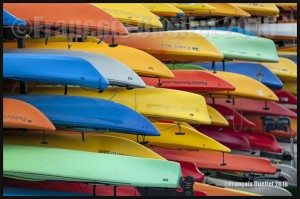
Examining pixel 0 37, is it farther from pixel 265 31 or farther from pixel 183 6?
pixel 265 31

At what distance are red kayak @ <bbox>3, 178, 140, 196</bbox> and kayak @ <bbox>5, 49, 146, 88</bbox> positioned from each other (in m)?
0.95

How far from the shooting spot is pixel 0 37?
25.7ft

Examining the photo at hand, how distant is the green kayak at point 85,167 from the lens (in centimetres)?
766

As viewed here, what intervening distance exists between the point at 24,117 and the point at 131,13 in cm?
253

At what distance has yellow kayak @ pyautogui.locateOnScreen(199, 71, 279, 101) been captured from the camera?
1157 centimetres

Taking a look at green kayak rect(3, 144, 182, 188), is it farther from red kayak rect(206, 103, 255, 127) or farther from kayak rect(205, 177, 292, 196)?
red kayak rect(206, 103, 255, 127)

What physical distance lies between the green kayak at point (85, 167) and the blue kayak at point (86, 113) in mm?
481

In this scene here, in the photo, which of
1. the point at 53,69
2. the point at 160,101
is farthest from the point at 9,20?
the point at 160,101

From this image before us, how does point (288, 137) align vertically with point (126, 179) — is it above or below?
below

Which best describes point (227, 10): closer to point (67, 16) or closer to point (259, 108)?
point (259, 108)

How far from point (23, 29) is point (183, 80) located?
275 centimetres

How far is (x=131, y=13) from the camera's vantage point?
9.78m

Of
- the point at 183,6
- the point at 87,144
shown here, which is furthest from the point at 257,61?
the point at 87,144

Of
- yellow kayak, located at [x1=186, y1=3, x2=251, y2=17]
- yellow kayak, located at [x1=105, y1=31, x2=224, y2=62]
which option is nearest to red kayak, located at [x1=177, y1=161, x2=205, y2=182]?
yellow kayak, located at [x1=105, y1=31, x2=224, y2=62]
